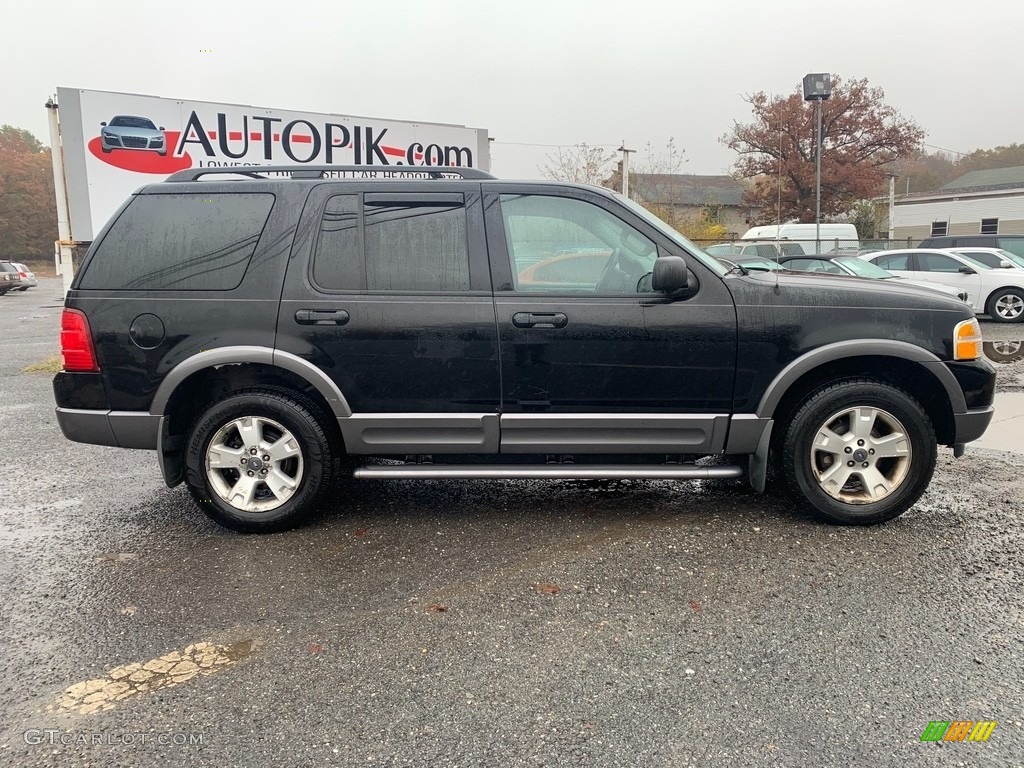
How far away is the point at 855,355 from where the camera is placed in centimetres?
372

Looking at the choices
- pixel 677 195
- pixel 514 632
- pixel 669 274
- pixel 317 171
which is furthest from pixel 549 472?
pixel 677 195

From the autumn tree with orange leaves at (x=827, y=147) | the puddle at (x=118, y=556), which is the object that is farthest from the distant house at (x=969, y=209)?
the puddle at (x=118, y=556)

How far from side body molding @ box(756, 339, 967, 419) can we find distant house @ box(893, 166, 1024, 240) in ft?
139

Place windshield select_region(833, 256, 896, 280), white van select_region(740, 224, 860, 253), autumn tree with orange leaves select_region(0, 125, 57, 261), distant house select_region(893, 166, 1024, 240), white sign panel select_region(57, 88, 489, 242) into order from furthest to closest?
autumn tree with orange leaves select_region(0, 125, 57, 261) < distant house select_region(893, 166, 1024, 240) < white van select_region(740, 224, 860, 253) < windshield select_region(833, 256, 896, 280) < white sign panel select_region(57, 88, 489, 242)

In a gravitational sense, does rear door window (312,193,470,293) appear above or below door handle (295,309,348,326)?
above

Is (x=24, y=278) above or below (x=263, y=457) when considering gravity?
above

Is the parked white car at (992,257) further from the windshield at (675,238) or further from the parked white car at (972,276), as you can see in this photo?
the windshield at (675,238)

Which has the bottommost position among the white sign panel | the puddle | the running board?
the puddle

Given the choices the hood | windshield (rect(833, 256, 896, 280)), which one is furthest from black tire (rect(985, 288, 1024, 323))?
the hood

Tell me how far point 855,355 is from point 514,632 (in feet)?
7.64

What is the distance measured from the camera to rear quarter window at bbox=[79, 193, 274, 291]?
3793 mm

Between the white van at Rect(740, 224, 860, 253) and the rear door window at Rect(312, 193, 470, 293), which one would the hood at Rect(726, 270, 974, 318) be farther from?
the white van at Rect(740, 224, 860, 253)

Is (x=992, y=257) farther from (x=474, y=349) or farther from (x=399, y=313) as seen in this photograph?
(x=399, y=313)

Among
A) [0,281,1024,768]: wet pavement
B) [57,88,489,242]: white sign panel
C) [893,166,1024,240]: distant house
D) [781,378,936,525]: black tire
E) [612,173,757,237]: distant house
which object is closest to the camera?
[0,281,1024,768]: wet pavement
